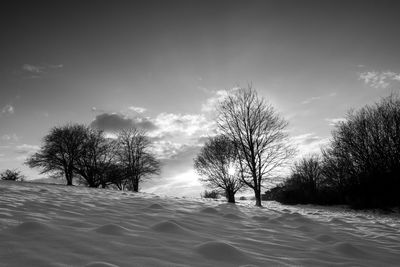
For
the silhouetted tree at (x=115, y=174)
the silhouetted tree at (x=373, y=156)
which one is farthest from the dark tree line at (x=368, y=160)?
the silhouetted tree at (x=115, y=174)

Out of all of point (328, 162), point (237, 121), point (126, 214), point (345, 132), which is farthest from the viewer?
point (328, 162)

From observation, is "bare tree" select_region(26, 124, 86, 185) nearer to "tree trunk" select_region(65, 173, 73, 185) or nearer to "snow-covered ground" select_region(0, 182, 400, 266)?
"tree trunk" select_region(65, 173, 73, 185)

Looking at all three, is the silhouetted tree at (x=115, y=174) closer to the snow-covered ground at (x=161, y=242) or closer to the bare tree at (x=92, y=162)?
the bare tree at (x=92, y=162)

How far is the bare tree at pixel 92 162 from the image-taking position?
2598cm

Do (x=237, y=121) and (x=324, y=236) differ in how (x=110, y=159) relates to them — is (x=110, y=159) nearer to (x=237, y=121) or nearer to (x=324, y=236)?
(x=237, y=121)

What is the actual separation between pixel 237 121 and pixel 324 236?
42.3ft

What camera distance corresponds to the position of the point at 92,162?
27.0 metres

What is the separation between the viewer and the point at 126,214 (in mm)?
4004

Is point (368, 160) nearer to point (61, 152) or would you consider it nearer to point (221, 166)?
point (221, 166)

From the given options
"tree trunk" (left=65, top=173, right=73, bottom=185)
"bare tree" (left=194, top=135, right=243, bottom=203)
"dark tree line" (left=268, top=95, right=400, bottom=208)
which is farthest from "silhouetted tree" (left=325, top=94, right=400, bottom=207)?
"tree trunk" (left=65, top=173, right=73, bottom=185)

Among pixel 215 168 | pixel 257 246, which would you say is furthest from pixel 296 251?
pixel 215 168

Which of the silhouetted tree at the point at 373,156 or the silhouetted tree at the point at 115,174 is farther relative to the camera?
the silhouetted tree at the point at 115,174

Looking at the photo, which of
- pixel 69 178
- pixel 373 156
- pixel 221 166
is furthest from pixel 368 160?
pixel 69 178

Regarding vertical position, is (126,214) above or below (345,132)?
below
